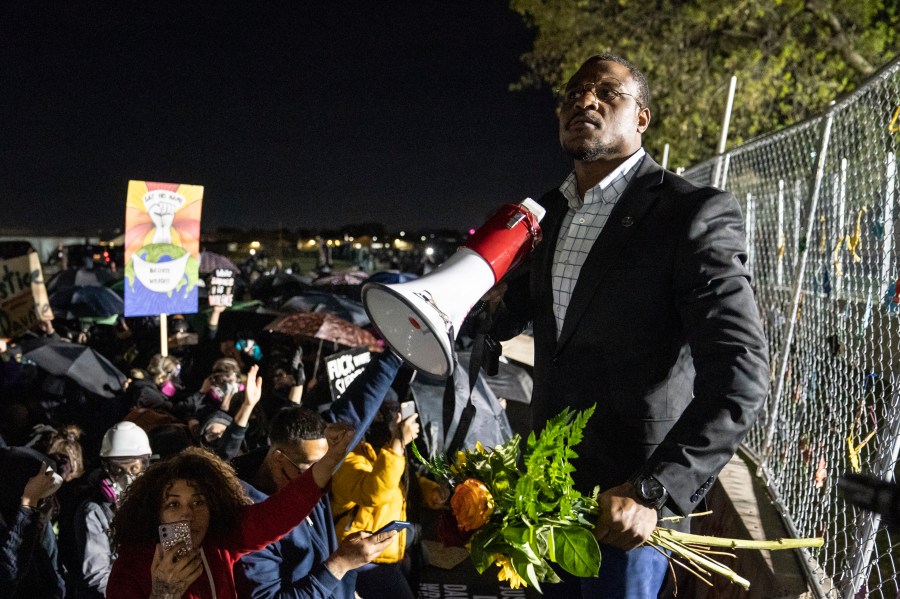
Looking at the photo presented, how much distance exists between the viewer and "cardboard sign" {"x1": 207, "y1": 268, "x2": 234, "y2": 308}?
9.07 metres

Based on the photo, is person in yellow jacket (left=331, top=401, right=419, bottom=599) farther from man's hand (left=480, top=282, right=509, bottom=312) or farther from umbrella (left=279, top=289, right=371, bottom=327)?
umbrella (left=279, top=289, right=371, bottom=327)

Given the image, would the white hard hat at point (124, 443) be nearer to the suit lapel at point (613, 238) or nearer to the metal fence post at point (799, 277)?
the suit lapel at point (613, 238)

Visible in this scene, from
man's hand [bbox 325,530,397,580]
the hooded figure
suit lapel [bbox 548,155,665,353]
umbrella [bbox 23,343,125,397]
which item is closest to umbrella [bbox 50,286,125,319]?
umbrella [bbox 23,343,125,397]

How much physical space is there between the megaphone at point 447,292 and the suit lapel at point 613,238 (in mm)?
161

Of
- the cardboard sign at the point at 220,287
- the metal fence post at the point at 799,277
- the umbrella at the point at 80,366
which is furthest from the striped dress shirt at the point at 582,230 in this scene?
the cardboard sign at the point at 220,287

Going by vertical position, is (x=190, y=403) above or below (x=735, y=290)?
below

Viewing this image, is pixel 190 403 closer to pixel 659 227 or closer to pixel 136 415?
pixel 136 415

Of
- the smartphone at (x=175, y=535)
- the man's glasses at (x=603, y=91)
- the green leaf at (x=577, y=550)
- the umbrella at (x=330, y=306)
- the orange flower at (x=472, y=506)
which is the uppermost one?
the man's glasses at (x=603, y=91)

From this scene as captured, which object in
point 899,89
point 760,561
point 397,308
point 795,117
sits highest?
point 795,117

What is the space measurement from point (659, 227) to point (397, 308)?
653 mm

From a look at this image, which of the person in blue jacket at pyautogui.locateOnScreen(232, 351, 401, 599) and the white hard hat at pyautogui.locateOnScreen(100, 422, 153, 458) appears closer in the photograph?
the person in blue jacket at pyautogui.locateOnScreen(232, 351, 401, 599)

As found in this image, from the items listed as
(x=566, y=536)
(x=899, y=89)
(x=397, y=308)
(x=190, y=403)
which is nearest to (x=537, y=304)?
(x=397, y=308)

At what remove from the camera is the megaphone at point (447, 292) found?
4.86 ft

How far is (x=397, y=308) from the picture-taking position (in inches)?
62.6
